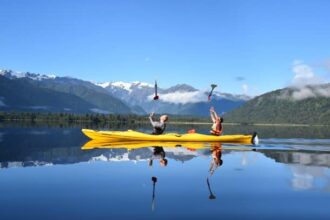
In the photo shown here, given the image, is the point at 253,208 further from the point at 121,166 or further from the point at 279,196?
the point at 121,166

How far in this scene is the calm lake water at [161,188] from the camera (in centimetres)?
1487

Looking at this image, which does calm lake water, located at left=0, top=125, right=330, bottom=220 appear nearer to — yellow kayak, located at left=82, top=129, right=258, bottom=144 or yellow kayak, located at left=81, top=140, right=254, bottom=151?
yellow kayak, located at left=81, top=140, right=254, bottom=151

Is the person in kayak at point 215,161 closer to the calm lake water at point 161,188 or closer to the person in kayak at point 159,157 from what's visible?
the calm lake water at point 161,188

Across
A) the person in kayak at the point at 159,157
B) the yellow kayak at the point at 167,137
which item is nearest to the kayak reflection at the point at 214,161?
the yellow kayak at the point at 167,137

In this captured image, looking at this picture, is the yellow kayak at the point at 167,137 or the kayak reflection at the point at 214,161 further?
the yellow kayak at the point at 167,137

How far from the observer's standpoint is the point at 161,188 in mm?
19328

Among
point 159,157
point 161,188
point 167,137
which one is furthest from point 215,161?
point 161,188

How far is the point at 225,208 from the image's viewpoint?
15625 mm

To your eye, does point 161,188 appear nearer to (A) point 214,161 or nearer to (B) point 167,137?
(A) point 214,161

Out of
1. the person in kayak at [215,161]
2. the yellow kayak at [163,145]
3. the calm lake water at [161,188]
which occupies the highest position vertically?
the yellow kayak at [163,145]

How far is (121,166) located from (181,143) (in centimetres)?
1612

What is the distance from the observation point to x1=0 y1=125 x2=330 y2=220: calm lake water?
585 inches

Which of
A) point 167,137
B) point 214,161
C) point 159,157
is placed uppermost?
point 167,137

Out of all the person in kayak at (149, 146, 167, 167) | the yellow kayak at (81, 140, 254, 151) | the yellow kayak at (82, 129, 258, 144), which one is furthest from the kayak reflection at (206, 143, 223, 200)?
the person in kayak at (149, 146, 167, 167)
